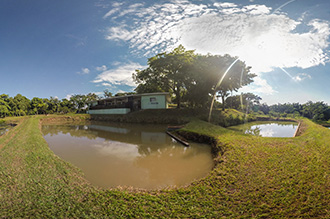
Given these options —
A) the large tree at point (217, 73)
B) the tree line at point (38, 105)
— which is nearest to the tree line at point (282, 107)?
the large tree at point (217, 73)

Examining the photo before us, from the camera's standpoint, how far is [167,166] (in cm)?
578

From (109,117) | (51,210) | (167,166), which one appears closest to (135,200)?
(51,210)

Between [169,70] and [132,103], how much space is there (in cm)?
916

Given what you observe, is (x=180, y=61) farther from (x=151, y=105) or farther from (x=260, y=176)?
(x=260, y=176)

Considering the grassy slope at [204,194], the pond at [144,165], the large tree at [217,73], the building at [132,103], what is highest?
the large tree at [217,73]

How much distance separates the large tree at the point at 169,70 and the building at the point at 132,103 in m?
1.93

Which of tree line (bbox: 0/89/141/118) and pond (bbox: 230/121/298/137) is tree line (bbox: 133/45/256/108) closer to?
pond (bbox: 230/121/298/137)

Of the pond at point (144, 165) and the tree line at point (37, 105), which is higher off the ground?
the tree line at point (37, 105)

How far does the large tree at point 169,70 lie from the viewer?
65.9 feet

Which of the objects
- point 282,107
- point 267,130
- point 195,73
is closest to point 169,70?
point 195,73

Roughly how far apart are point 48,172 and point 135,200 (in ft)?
11.7

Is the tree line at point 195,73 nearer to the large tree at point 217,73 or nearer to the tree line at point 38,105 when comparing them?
the large tree at point 217,73

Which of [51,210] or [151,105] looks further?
[151,105]

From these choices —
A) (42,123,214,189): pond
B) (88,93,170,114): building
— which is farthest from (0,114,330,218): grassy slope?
(88,93,170,114): building
